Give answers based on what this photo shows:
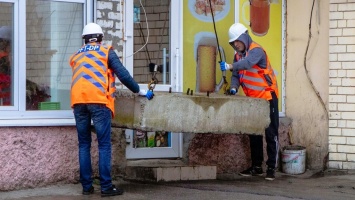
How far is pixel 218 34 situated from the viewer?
9414 millimetres

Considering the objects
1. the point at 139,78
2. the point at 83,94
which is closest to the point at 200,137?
the point at 139,78

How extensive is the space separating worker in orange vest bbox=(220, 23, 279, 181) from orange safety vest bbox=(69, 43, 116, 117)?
1.83m

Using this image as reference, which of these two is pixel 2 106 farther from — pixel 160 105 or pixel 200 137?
pixel 200 137

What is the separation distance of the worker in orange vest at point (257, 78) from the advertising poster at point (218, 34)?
33 centimetres

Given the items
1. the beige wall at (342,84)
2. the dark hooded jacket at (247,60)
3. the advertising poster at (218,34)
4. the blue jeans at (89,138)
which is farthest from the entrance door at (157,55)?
the beige wall at (342,84)

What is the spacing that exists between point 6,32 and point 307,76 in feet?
13.2

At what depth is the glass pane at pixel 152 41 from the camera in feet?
29.2

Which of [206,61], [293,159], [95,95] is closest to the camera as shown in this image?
[95,95]

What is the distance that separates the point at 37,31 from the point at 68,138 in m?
1.21

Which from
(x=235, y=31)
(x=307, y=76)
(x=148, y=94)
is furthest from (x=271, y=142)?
(x=148, y=94)

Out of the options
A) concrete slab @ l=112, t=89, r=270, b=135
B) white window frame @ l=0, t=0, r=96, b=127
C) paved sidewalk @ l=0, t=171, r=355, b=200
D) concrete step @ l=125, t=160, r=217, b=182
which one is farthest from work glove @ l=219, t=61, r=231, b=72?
white window frame @ l=0, t=0, r=96, b=127

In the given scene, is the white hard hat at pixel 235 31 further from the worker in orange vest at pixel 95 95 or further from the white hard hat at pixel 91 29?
the white hard hat at pixel 91 29

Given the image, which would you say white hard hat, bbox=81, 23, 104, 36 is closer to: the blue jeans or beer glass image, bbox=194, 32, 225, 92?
the blue jeans

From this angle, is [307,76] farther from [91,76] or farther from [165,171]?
[91,76]
